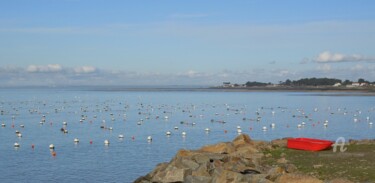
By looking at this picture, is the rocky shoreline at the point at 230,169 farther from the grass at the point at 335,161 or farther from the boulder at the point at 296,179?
the grass at the point at 335,161

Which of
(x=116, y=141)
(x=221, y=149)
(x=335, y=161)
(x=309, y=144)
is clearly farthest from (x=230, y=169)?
(x=116, y=141)

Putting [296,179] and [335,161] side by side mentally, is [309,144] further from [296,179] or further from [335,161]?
[296,179]

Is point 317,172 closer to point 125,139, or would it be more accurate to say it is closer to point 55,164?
point 55,164

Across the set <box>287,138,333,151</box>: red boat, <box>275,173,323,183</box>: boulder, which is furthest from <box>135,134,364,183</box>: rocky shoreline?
<box>287,138,333,151</box>: red boat

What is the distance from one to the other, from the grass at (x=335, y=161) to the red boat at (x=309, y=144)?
1.60ft

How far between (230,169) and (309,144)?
306 inches

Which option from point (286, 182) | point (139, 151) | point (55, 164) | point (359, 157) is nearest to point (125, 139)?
point (139, 151)

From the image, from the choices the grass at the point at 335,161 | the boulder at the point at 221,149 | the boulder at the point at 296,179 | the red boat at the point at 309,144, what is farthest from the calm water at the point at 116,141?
the boulder at the point at 296,179

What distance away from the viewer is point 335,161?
914 inches

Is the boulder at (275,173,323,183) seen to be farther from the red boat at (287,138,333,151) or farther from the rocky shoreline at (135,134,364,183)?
the red boat at (287,138,333,151)

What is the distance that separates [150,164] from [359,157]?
15.2m

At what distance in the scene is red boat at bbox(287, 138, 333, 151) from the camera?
27.3 meters

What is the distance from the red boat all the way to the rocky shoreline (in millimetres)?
1744

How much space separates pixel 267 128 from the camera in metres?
63.5
